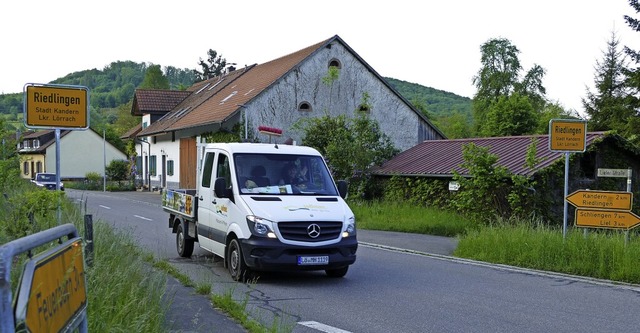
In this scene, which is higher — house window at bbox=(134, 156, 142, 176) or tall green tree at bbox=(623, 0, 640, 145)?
tall green tree at bbox=(623, 0, 640, 145)

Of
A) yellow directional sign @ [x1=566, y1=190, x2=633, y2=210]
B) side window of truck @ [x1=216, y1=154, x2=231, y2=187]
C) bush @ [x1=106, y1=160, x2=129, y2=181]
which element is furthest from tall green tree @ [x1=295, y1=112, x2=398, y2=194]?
bush @ [x1=106, y1=160, x2=129, y2=181]

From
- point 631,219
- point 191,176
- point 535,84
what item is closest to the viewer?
point 631,219

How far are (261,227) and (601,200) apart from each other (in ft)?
23.1

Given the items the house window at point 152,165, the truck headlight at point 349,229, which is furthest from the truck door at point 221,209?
the house window at point 152,165

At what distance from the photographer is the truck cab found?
9.65 metres

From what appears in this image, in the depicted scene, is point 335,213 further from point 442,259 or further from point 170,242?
point 170,242

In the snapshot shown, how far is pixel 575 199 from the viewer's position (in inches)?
500

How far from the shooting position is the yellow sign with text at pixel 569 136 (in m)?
13.1

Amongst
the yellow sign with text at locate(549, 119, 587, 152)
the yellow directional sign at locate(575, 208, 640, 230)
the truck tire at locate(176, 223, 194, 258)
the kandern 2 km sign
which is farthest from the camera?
the yellow sign with text at locate(549, 119, 587, 152)

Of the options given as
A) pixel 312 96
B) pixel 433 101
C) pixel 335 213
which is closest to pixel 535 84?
pixel 433 101

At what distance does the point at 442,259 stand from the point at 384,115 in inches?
916

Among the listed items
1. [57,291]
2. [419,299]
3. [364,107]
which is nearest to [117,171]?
[364,107]

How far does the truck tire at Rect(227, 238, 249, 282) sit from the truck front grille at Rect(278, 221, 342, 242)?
0.83 m

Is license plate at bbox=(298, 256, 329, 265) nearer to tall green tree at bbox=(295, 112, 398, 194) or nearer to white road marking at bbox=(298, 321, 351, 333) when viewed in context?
white road marking at bbox=(298, 321, 351, 333)
